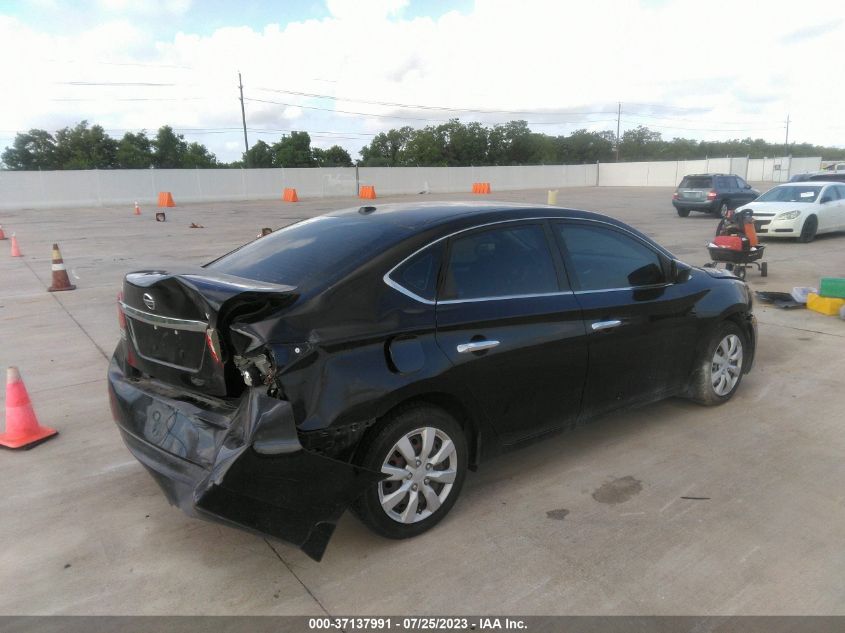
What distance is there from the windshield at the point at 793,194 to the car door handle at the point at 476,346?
15.5 m

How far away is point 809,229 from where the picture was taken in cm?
1516

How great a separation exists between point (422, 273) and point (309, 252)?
675 millimetres

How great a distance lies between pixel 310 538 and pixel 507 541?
1055 millimetres

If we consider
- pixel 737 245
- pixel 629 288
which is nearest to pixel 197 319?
pixel 629 288

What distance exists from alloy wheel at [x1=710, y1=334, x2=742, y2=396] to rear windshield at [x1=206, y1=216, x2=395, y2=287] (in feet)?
9.59

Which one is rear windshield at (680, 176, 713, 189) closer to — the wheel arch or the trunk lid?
the wheel arch

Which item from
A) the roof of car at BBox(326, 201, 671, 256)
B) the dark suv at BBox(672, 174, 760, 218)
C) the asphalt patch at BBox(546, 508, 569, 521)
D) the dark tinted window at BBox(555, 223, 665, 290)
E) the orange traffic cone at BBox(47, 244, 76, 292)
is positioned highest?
the roof of car at BBox(326, 201, 671, 256)

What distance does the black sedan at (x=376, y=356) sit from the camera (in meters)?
2.79

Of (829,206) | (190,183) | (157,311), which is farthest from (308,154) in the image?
(157,311)

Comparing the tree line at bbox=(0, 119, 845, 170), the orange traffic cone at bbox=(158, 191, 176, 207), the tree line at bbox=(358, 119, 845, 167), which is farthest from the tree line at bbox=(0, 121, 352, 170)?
the orange traffic cone at bbox=(158, 191, 176, 207)

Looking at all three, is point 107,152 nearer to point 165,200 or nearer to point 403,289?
point 165,200

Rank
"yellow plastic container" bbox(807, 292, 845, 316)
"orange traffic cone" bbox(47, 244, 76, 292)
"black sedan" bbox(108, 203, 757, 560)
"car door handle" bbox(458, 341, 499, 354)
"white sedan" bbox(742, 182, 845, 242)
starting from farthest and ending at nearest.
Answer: "white sedan" bbox(742, 182, 845, 242) → "orange traffic cone" bbox(47, 244, 76, 292) → "yellow plastic container" bbox(807, 292, 845, 316) → "car door handle" bbox(458, 341, 499, 354) → "black sedan" bbox(108, 203, 757, 560)

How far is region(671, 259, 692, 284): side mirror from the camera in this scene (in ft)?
14.8

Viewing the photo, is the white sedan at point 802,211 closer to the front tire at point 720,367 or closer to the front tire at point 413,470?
the front tire at point 720,367
